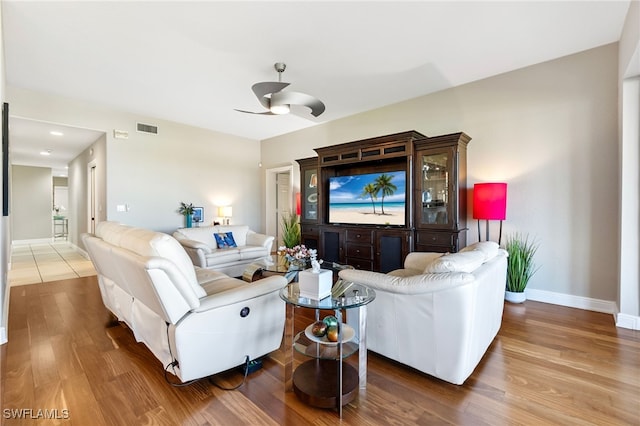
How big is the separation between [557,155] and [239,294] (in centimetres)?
394

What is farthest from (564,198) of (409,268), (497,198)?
(409,268)

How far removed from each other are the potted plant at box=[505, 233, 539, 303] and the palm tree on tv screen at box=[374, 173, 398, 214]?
1.75 m

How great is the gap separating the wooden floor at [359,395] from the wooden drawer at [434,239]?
4.66ft

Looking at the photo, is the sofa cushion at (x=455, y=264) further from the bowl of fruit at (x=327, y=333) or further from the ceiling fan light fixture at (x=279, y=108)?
the ceiling fan light fixture at (x=279, y=108)

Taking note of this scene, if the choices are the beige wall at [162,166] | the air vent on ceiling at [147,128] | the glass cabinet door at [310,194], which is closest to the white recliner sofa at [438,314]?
the glass cabinet door at [310,194]

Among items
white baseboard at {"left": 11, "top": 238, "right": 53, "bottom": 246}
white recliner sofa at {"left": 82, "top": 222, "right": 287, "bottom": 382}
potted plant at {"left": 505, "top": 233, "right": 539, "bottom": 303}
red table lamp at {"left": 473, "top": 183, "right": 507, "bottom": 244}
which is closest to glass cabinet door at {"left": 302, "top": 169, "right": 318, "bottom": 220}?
red table lamp at {"left": 473, "top": 183, "right": 507, "bottom": 244}

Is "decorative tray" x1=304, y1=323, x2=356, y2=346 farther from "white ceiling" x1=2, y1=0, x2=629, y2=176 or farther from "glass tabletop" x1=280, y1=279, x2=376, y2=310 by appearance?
"white ceiling" x1=2, y1=0, x2=629, y2=176

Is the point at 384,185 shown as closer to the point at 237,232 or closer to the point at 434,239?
the point at 434,239

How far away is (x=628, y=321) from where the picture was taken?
282 centimetres

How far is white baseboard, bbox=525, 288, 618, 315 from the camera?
324 centimetres

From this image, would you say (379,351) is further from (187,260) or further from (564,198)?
(564,198)

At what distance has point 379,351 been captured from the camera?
2180mm

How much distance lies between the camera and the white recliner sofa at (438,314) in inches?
70.4

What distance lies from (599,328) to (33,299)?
6.41 meters
